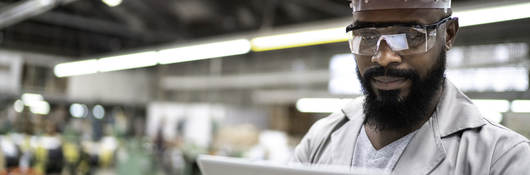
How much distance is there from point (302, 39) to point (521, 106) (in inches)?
82.5

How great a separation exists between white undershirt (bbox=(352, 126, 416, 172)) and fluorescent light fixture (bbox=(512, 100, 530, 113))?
309cm

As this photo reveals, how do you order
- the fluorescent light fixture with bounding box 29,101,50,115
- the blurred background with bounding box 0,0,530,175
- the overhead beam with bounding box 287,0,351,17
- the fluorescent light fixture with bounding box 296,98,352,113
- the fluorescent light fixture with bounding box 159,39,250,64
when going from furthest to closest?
1. the fluorescent light fixture with bounding box 29,101,50,115
2. the fluorescent light fixture with bounding box 296,98,352,113
3. the overhead beam with bounding box 287,0,351,17
4. the fluorescent light fixture with bounding box 159,39,250,64
5. the blurred background with bounding box 0,0,530,175

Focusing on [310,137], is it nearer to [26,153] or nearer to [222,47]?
[222,47]

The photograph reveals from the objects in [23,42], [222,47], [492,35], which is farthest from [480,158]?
[23,42]

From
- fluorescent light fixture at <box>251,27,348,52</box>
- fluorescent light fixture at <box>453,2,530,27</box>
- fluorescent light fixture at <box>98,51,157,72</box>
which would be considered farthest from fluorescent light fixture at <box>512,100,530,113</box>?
fluorescent light fixture at <box>98,51,157,72</box>

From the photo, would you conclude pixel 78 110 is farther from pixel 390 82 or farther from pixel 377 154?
pixel 390 82

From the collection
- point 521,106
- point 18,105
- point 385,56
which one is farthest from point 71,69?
point 385,56

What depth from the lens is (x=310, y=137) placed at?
169cm

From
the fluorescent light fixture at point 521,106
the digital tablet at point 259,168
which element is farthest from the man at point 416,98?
the fluorescent light fixture at point 521,106

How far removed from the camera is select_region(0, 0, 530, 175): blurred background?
5.14m

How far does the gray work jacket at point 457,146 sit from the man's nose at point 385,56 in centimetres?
20

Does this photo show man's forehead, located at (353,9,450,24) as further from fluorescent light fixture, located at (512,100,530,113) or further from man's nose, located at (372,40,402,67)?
fluorescent light fixture, located at (512,100,530,113)

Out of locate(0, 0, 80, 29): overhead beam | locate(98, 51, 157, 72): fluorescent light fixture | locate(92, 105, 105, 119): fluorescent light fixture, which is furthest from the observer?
locate(92, 105, 105, 119): fluorescent light fixture

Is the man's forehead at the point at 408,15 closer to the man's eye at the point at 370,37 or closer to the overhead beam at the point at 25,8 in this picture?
the man's eye at the point at 370,37
